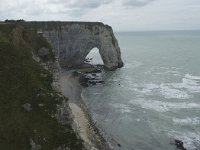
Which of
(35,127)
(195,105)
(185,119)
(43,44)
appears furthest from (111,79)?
(35,127)

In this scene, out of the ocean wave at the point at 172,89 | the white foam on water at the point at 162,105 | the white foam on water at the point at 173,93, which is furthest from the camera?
the ocean wave at the point at 172,89

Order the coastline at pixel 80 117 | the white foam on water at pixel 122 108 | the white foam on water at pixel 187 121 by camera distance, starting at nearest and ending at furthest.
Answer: the coastline at pixel 80 117
the white foam on water at pixel 187 121
the white foam on water at pixel 122 108

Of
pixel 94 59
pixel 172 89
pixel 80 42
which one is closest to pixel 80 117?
pixel 172 89

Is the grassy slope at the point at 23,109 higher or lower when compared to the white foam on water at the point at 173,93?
higher

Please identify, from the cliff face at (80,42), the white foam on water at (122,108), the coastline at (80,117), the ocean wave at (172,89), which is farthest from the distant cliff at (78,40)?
the white foam on water at (122,108)

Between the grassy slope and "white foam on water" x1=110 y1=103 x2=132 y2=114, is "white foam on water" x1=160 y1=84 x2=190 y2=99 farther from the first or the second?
the grassy slope

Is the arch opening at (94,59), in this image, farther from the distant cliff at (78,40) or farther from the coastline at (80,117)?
the coastline at (80,117)

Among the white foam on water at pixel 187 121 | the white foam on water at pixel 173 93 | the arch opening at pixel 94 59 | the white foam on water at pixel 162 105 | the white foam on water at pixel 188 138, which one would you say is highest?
the arch opening at pixel 94 59

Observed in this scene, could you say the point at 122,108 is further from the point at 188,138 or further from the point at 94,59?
the point at 94,59
